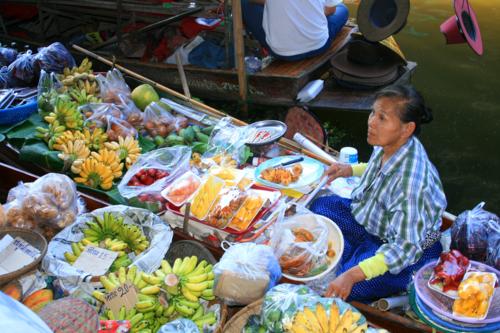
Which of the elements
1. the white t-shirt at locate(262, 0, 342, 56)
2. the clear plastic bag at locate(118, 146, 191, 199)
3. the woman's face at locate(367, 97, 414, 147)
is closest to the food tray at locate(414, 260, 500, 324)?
the woman's face at locate(367, 97, 414, 147)

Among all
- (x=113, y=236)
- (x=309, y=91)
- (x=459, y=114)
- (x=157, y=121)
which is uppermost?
(x=113, y=236)

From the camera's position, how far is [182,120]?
164 inches

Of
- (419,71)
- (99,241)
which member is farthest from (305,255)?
(419,71)

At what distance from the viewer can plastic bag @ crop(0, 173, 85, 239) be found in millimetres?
2748

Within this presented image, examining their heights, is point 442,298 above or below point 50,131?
below

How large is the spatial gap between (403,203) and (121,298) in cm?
140

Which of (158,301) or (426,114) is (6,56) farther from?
(426,114)

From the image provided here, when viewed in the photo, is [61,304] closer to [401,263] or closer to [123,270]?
[123,270]

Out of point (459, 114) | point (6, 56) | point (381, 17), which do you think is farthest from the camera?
point (459, 114)

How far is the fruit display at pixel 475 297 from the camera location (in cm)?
209

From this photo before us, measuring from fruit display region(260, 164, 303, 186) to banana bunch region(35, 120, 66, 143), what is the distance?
171cm

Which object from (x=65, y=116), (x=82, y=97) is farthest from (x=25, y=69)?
(x=65, y=116)

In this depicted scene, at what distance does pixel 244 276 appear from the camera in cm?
214

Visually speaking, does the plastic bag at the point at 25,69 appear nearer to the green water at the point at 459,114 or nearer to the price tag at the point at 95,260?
the price tag at the point at 95,260
